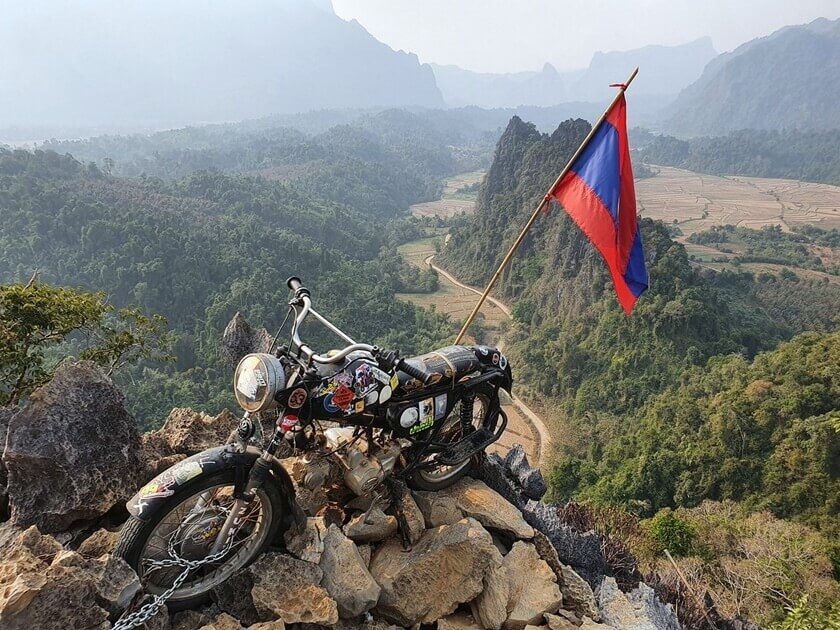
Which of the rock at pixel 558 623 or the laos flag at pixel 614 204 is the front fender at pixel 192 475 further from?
Answer: the laos flag at pixel 614 204

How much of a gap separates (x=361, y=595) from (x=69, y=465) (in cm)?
217

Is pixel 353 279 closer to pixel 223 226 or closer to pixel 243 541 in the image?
pixel 223 226

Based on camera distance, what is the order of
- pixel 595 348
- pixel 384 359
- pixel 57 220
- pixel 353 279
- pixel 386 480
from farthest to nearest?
1. pixel 353 279
2. pixel 57 220
3. pixel 595 348
4. pixel 386 480
5. pixel 384 359

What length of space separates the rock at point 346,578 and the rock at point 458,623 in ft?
1.84

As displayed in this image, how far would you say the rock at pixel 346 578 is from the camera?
342 cm

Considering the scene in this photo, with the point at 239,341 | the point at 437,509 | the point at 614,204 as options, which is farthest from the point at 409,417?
the point at 614,204

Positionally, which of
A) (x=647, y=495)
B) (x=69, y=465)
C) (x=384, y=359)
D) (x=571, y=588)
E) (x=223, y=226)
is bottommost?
(x=647, y=495)

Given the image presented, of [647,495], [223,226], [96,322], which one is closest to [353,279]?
[223,226]

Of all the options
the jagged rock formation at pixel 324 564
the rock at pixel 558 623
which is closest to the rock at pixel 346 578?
the jagged rock formation at pixel 324 564

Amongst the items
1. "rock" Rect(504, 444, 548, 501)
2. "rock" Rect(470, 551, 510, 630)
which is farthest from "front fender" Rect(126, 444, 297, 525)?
"rock" Rect(504, 444, 548, 501)

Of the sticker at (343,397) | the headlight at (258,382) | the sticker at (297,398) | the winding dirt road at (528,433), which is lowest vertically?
the winding dirt road at (528,433)

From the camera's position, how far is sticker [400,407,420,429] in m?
3.97

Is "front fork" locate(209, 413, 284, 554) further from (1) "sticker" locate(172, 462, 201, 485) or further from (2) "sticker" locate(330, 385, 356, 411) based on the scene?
(2) "sticker" locate(330, 385, 356, 411)

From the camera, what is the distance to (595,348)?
35.1 m
